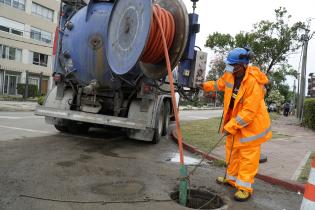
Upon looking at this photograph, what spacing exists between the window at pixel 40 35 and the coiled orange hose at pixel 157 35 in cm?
3557

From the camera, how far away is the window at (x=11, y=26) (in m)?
35.6

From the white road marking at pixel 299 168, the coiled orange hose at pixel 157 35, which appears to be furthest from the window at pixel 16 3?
the white road marking at pixel 299 168

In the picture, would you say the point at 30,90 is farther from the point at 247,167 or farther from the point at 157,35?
the point at 247,167

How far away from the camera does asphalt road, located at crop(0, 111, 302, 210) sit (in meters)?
4.29

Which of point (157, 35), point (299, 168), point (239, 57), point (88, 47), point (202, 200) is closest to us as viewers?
point (202, 200)

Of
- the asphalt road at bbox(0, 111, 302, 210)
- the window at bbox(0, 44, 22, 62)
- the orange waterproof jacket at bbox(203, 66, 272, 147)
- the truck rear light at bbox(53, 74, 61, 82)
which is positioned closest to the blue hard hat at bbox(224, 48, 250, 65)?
the orange waterproof jacket at bbox(203, 66, 272, 147)

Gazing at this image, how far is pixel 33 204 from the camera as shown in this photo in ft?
13.2

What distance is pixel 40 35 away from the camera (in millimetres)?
40594

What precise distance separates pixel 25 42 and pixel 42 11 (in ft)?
14.2

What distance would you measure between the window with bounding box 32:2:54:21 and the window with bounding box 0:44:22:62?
4637 millimetres

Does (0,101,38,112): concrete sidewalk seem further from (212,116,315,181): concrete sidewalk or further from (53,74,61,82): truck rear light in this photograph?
(212,116,315,181): concrete sidewalk

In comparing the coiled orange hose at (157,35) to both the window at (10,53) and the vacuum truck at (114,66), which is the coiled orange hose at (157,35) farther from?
the window at (10,53)

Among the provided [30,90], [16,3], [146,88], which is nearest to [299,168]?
[146,88]

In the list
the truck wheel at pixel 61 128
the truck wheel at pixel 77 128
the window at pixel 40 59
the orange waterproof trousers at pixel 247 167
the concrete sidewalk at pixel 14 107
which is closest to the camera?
the orange waterproof trousers at pixel 247 167
